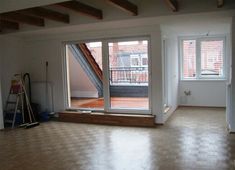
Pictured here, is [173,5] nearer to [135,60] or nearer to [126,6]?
[126,6]

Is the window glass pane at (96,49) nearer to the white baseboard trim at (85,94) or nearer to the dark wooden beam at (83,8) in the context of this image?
the dark wooden beam at (83,8)

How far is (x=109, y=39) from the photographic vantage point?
225 inches

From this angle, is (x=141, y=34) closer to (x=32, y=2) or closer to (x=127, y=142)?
(x=127, y=142)

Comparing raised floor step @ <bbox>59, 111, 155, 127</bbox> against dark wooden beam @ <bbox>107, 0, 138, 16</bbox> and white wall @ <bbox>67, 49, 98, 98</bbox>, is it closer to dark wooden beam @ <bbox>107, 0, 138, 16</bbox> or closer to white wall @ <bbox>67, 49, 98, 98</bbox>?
dark wooden beam @ <bbox>107, 0, 138, 16</bbox>

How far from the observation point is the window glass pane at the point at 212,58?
7.15 meters

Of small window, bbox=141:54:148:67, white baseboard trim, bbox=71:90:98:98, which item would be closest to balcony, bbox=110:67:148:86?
small window, bbox=141:54:148:67

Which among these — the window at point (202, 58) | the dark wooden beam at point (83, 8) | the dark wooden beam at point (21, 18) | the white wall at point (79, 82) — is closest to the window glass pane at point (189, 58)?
the window at point (202, 58)

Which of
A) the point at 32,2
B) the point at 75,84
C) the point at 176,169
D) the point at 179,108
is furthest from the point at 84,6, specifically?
the point at 75,84

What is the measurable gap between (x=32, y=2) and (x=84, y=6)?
136 centimetres

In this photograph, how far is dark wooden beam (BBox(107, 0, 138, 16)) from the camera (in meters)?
3.73

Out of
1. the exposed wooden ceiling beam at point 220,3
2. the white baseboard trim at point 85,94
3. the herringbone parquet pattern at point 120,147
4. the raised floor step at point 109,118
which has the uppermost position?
the exposed wooden ceiling beam at point 220,3

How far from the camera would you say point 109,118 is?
5.64 metres

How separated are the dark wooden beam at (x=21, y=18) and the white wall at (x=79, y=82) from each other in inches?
113

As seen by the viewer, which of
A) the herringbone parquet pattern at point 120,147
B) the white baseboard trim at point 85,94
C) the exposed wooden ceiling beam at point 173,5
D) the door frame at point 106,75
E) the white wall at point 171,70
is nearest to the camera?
the herringbone parquet pattern at point 120,147
